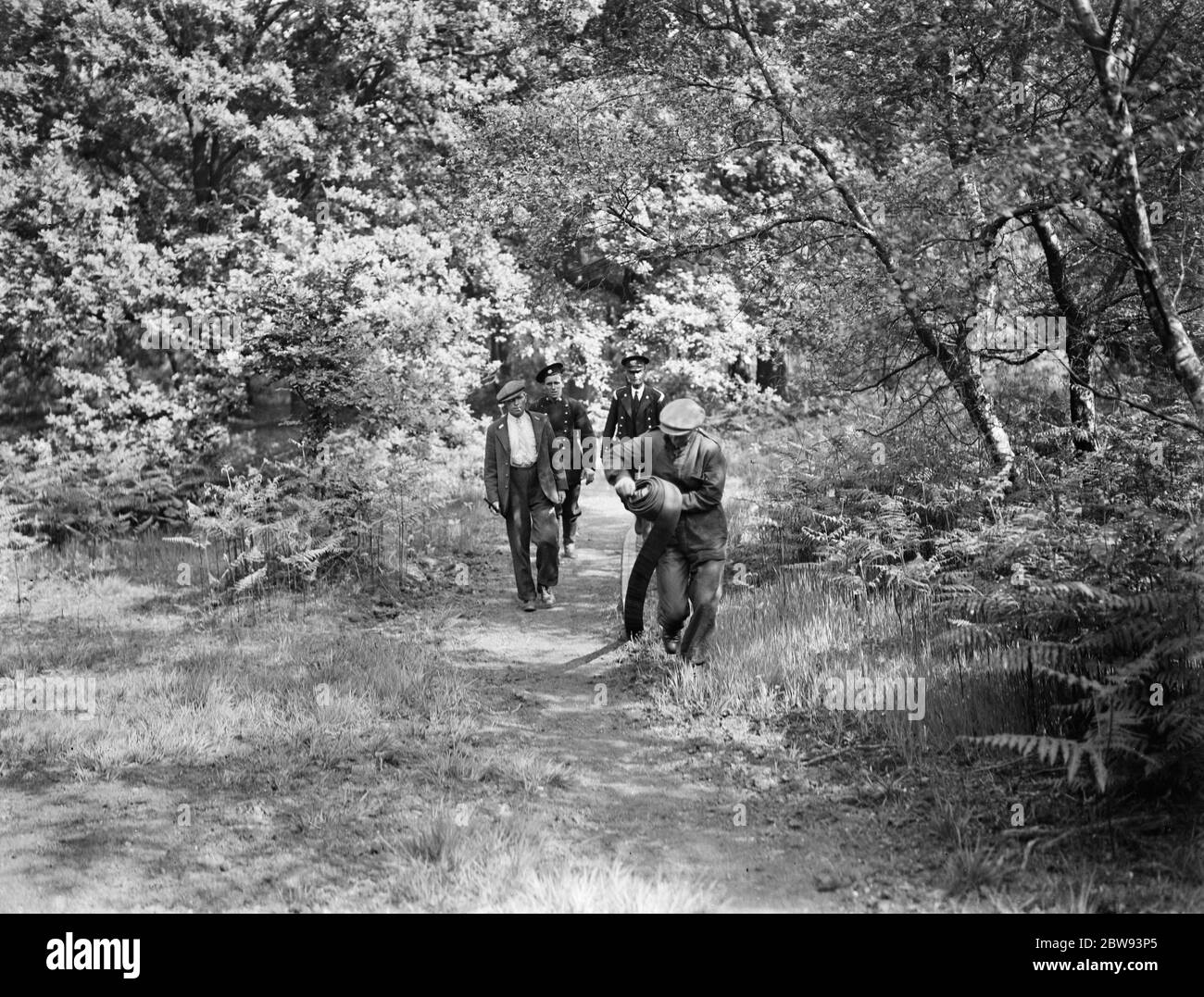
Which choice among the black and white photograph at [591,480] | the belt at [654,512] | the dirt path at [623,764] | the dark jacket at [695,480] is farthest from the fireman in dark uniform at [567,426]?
the belt at [654,512]

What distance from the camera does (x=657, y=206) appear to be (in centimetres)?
1367

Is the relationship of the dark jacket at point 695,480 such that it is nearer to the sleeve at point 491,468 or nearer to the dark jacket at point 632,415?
the sleeve at point 491,468

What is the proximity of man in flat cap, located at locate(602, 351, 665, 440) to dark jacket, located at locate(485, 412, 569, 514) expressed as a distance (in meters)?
1.27

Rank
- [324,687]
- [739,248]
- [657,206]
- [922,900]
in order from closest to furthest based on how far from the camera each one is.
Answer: [922,900] < [324,687] < [739,248] < [657,206]

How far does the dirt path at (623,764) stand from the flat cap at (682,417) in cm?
197

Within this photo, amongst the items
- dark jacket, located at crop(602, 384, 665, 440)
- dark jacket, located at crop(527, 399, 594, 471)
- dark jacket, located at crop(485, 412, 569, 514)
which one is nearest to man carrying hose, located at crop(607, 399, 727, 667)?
dark jacket, located at crop(485, 412, 569, 514)

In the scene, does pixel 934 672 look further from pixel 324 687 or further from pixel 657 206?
pixel 657 206

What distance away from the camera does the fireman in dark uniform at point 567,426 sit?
11.0m

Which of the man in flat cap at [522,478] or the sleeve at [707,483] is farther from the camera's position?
the man in flat cap at [522,478]

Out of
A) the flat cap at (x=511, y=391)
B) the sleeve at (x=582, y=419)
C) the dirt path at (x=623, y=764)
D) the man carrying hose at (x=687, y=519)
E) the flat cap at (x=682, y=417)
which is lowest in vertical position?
the dirt path at (x=623, y=764)

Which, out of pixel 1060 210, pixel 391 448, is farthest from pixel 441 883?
pixel 391 448

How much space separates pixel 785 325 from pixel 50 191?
32.8 ft

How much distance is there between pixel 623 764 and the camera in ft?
21.6

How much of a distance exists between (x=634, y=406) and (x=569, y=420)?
731mm
